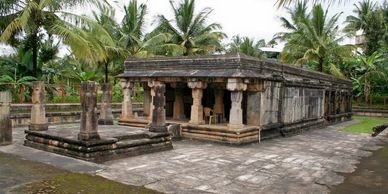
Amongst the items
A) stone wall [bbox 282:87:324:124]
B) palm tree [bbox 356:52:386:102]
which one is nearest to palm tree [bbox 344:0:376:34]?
palm tree [bbox 356:52:386:102]

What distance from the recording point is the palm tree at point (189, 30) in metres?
25.7

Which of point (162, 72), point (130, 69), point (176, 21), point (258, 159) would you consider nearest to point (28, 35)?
point (130, 69)

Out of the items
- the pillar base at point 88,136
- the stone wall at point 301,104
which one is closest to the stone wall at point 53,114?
the pillar base at point 88,136

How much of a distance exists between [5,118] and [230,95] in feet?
23.3

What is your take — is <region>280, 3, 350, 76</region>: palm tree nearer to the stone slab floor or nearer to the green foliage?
the green foliage

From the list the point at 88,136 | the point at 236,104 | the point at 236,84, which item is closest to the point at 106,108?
the point at 236,104

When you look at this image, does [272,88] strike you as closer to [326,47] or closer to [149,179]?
[149,179]

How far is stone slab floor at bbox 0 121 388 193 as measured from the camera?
6648mm

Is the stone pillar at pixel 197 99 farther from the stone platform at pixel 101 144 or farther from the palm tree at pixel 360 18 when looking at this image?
the palm tree at pixel 360 18

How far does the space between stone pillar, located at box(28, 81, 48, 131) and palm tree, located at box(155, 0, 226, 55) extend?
15.6m

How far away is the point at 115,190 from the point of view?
6020mm

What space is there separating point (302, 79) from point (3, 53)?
15.7 meters

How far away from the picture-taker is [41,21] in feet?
48.7

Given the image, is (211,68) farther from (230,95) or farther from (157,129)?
(157,129)
